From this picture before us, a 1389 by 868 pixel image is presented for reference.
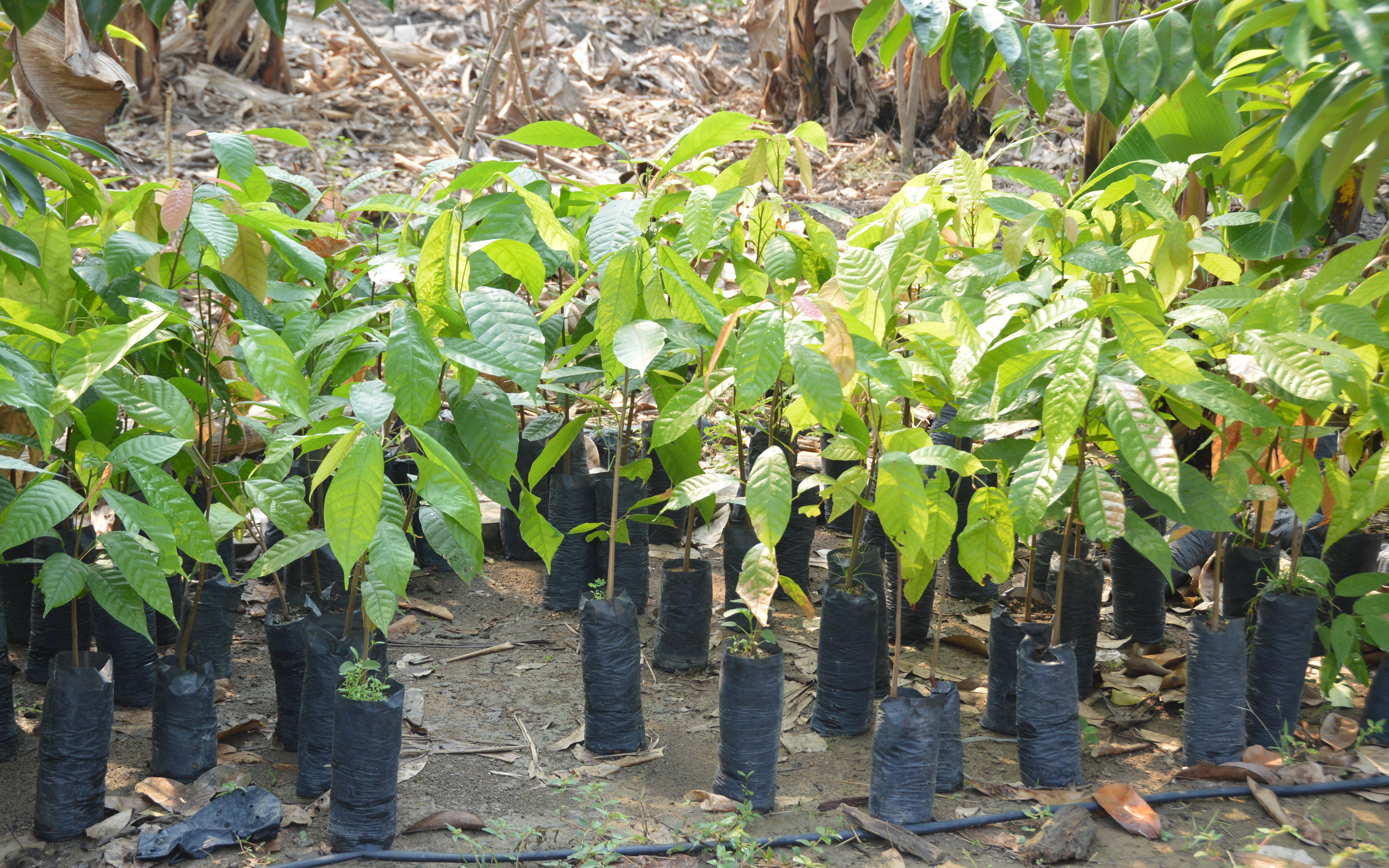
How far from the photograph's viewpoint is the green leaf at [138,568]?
1.51 meters

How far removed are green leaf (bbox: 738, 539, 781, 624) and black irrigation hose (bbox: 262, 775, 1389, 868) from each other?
0.39m

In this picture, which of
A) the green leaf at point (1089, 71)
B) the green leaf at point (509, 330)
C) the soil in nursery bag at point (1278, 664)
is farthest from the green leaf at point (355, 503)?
the soil in nursery bag at point (1278, 664)

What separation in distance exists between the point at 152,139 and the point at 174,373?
14.1ft

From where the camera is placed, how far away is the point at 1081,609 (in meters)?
2.11

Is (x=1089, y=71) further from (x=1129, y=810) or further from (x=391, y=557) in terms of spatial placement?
(x=391, y=557)

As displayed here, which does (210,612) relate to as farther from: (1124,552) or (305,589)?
(1124,552)

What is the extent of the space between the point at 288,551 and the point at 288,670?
0.44 meters

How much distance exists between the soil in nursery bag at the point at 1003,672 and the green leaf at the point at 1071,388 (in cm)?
60

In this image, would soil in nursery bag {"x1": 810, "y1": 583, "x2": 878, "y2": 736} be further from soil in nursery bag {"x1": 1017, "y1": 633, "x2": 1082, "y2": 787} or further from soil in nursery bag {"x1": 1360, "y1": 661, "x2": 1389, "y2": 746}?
soil in nursery bag {"x1": 1360, "y1": 661, "x2": 1389, "y2": 746}

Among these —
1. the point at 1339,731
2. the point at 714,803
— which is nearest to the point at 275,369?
the point at 714,803

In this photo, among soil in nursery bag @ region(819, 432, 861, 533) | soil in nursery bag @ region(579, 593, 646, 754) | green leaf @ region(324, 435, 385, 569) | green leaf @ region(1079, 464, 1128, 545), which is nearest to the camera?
green leaf @ region(324, 435, 385, 569)

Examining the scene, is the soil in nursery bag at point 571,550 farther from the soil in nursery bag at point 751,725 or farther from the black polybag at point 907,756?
the black polybag at point 907,756

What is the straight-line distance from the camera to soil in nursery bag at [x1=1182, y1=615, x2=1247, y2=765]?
1836 mm

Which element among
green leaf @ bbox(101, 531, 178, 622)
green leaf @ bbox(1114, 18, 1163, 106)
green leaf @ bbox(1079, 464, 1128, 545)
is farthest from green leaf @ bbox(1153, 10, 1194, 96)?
green leaf @ bbox(101, 531, 178, 622)
